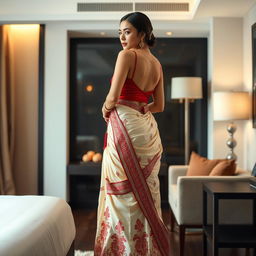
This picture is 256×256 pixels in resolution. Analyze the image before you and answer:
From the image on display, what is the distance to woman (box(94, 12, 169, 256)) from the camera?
2.42 m

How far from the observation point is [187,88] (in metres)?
4.76

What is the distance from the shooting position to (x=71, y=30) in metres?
5.03

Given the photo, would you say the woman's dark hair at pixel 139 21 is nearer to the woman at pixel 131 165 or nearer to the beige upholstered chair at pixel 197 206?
the woman at pixel 131 165

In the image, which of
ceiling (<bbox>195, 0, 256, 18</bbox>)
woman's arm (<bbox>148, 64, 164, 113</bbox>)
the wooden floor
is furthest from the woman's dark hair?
ceiling (<bbox>195, 0, 256, 18</bbox>)

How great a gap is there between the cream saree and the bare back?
0.53 feet

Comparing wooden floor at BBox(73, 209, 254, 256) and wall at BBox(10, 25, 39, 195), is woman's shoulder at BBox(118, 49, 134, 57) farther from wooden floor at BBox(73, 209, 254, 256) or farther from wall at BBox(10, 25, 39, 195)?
wall at BBox(10, 25, 39, 195)

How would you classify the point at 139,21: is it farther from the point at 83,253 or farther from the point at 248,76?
the point at 248,76

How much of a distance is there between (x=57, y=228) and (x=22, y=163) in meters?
3.35

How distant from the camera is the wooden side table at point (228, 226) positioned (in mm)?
2680

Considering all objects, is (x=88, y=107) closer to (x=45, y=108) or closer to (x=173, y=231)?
(x=45, y=108)

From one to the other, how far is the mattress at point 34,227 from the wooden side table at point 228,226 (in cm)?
92

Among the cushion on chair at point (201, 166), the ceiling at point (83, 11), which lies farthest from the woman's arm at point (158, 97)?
the ceiling at point (83, 11)

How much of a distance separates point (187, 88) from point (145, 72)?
235cm

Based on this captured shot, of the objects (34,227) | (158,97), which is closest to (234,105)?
(158,97)
